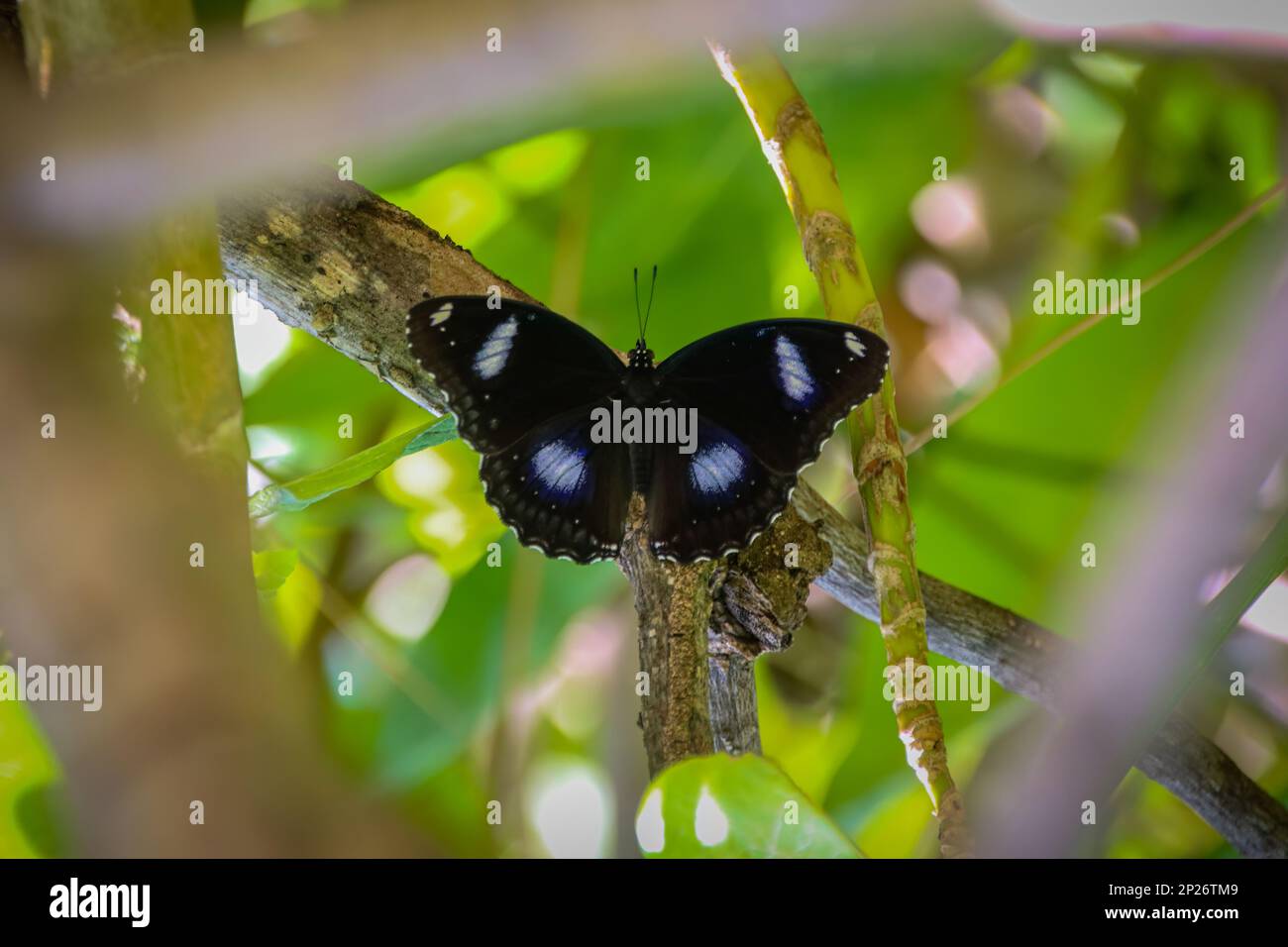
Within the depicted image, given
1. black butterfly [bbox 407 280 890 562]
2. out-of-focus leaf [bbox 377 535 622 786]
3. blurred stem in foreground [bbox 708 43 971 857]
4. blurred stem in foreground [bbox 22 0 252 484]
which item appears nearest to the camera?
blurred stem in foreground [bbox 22 0 252 484]

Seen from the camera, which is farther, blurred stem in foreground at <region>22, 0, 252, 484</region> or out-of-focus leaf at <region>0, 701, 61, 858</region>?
out-of-focus leaf at <region>0, 701, 61, 858</region>

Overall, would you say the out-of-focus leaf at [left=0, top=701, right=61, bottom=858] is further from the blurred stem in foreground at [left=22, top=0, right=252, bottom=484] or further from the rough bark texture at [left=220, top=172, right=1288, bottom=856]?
the blurred stem in foreground at [left=22, top=0, right=252, bottom=484]

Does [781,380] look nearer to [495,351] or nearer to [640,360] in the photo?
[640,360]

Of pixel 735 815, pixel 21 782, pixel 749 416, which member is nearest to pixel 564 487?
pixel 749 416

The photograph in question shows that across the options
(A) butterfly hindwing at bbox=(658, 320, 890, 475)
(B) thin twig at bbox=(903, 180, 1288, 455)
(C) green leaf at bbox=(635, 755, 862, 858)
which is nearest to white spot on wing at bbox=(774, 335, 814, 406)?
(A) butterfly hindwing at bbox=(658, 320, 890, 475)

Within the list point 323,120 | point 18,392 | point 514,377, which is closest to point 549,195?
point 514,377
